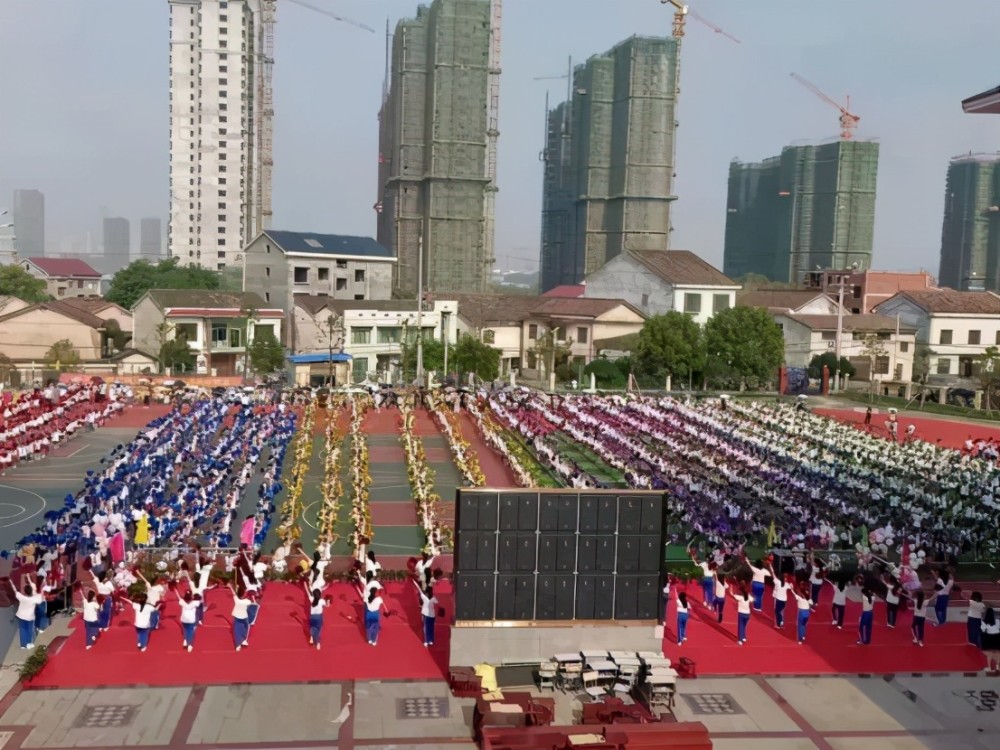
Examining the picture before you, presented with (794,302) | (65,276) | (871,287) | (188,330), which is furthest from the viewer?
(65,276)

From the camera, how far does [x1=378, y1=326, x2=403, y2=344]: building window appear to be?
157 feet

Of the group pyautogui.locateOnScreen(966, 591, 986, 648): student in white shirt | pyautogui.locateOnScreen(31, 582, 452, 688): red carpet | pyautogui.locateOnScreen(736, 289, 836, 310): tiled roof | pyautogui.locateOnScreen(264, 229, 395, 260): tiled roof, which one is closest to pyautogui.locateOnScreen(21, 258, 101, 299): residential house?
pyautogui.locateOnScreen(264, 229, 395, 260): tiled roof

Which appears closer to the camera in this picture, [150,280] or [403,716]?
[403,716]

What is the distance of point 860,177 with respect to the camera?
8850 centimetres

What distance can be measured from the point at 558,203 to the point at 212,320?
61.4 m

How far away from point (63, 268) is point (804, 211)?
6671 cm

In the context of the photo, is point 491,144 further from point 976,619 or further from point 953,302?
point 976,619

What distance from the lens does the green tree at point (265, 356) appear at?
4325cm

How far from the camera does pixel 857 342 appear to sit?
4894 centimetres

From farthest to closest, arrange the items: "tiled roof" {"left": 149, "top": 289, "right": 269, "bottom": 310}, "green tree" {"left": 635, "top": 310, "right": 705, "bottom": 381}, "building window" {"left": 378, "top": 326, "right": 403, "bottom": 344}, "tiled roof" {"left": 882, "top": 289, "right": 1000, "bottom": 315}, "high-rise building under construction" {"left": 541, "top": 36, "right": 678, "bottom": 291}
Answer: "high-rise building under construction" {"left": 541, "top": 36, "right": 678, "bottom": 291} < "tiled roof" {"left": 882, "top": 289, "right": 1000, "bottom": 315} < "building window" {"left": 378, "top": 326, "right": 403, "bottom": 344} < "tiled roof" {"left": 149, "top": 289, "right": 269, "bottom": 310} < "green tree" {"left": 635, "top": 310, "right": 705, "bottom": 381}

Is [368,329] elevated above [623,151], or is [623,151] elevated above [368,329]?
[623,151]

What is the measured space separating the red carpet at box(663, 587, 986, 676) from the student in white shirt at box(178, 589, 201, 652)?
5.69 metres

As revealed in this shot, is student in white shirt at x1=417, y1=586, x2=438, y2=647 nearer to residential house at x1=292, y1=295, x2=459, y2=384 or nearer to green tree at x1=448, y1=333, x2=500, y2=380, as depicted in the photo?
green tree at x1=448, y1=333, x2=500, y2=380

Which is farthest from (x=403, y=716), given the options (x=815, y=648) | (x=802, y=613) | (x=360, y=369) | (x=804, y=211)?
(x=804, y=211)
